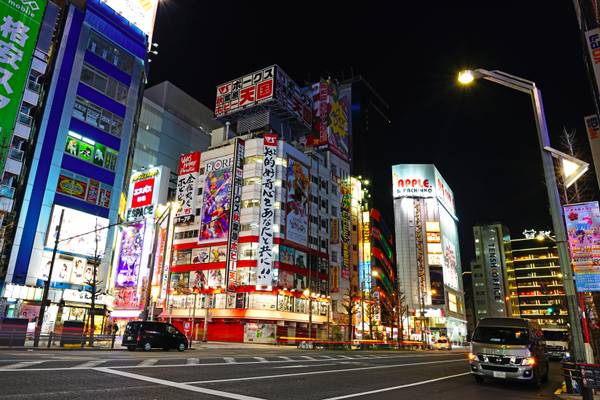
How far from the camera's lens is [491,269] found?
14025 centimetres

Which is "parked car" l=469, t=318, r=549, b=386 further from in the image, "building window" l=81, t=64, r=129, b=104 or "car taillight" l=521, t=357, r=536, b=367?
"building window" l=81, t=64, r=129, b=104

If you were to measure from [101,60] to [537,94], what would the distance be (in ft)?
165

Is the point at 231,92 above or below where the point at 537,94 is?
above

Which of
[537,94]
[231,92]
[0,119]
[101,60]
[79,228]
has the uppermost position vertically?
[231,92]

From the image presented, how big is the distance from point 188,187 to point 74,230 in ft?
81.3

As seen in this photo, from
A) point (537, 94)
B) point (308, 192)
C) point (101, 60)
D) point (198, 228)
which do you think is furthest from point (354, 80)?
point (537, 94)

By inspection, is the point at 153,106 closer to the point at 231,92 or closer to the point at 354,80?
the point at 231,92

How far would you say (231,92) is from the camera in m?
72.4

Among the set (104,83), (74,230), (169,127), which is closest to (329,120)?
(169,127)

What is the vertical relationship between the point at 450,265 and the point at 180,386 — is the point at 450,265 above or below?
above

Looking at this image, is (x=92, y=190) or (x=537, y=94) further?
(x=92, y=190)

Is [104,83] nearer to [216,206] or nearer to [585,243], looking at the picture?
[216,206]

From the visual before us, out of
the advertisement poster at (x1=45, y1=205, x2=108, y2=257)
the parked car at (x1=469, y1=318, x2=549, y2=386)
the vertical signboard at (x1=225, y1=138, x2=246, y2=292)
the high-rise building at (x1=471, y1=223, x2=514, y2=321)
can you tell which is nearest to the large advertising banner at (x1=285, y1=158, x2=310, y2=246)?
the vertical signboard at (x1=225, y1=138, x2=246, y2=292)

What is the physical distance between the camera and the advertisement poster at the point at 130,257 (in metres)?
57.2
